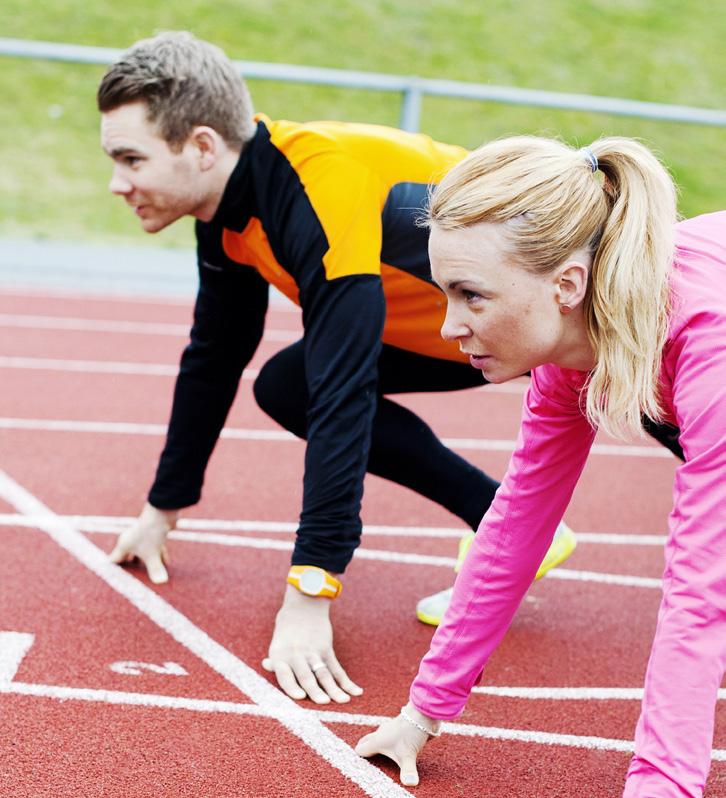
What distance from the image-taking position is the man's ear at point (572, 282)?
5.96 feet

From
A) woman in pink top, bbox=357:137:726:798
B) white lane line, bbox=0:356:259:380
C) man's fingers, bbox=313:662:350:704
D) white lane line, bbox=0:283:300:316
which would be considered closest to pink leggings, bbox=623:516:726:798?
woman in pink top, bbox=357:137:726:798

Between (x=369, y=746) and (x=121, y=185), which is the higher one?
(x=121, y=185)

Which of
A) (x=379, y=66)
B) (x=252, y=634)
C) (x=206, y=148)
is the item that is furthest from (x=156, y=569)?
(x=379, y=66)

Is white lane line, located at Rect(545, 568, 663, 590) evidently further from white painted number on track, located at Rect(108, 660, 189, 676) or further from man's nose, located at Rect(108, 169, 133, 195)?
man's nose, located at Rect(108, 169, 133, 195)

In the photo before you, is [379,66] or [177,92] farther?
[379,66]

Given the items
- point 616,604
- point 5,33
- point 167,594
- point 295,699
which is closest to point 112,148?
point 167,594

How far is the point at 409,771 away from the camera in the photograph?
2.22m

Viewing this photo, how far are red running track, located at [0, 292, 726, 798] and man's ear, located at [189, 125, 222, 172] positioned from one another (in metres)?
1.17

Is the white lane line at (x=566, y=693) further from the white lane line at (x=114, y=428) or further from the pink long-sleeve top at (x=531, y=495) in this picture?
the white lane line at (x=114, y=428)

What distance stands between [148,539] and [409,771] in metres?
1.35

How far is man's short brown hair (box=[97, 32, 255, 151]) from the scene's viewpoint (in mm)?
2834

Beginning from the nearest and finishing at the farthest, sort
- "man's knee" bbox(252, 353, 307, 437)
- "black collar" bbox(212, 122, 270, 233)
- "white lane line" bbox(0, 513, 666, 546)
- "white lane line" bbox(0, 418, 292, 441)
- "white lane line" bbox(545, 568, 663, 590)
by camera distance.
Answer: "black collar" bbox(212, 122, 270, 233) < "man's knee" bbox(252, 353, 307, 437) < "white lane line" bbox(545, 568, 663, 590) < "white lane line" bbox(0, 513, 666, 546) < "white lane line" bbox(0, 418, 292, 441)

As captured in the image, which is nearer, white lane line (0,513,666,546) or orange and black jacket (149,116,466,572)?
orange and black jacket (149,116,466,572)

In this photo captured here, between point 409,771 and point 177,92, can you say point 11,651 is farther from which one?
point 177,92
